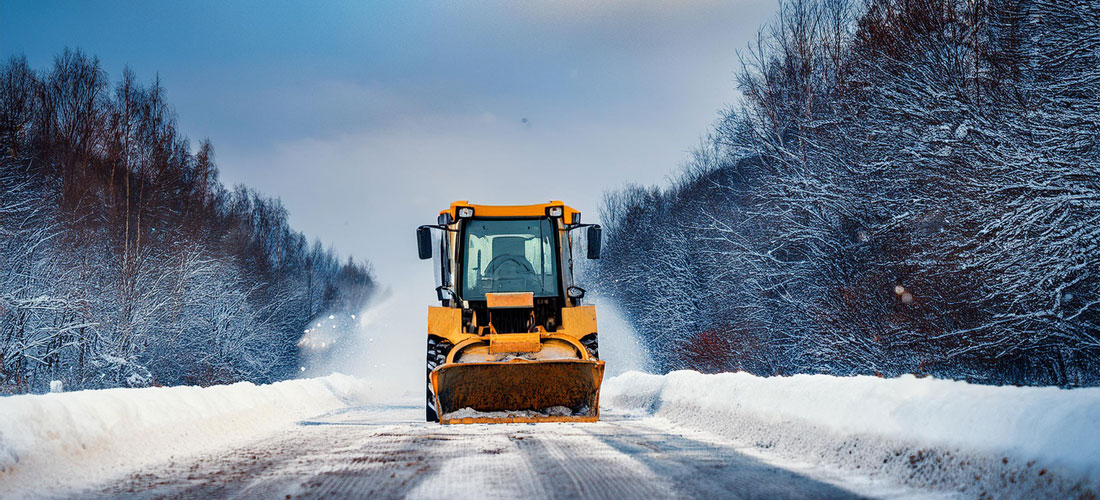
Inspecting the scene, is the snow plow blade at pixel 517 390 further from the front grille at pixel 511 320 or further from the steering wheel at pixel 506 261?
the steering wheel at pixel 506 261

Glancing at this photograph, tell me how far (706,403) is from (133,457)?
7.32 meters

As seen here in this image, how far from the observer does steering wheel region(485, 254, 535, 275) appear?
13031mm

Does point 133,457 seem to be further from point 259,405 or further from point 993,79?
point 993,79

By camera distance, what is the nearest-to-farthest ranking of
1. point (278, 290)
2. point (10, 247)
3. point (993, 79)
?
1. point (993, 79)
2. point (10, 247)
3. point (278, 290)

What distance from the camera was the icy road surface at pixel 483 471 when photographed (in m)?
5.43

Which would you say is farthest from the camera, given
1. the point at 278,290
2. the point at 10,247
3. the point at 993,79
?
the point at 278,290

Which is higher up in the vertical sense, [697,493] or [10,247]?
[10,247]

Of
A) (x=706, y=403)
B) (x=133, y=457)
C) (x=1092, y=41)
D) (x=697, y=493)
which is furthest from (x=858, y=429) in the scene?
(x=1092, y=41)

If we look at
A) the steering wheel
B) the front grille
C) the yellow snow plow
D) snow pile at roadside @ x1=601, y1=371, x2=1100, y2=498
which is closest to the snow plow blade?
the yellow snow plow

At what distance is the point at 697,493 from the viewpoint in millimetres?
5297

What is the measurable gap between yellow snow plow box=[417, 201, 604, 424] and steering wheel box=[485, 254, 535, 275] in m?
0.02

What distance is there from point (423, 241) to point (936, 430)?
7.88m

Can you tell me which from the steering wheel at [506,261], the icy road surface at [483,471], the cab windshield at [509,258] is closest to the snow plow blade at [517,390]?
the icy road surface at [483,471]

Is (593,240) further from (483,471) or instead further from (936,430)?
(936,430)
